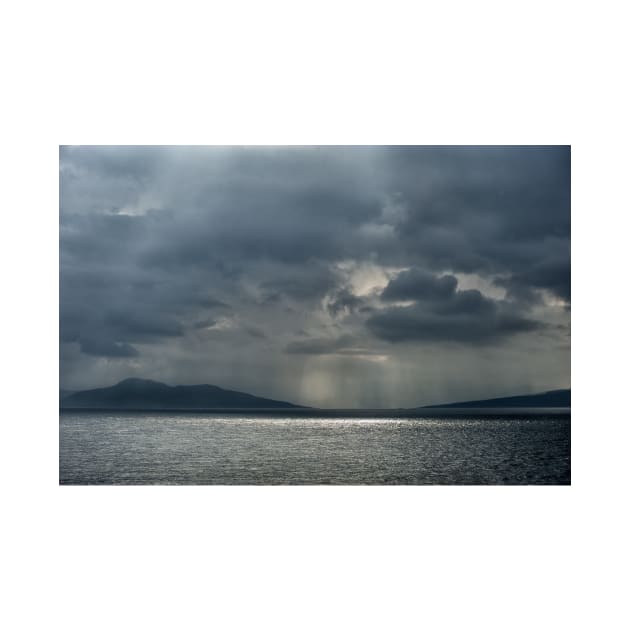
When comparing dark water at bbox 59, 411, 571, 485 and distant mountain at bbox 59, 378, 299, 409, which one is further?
distant mountain at bbox 59, 378, 299, 409

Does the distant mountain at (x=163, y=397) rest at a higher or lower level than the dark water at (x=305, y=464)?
higher

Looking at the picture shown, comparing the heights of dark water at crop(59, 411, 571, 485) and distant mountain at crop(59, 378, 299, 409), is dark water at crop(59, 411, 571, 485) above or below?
below

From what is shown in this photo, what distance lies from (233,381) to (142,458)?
3.91m

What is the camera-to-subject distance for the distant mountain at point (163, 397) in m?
16.8

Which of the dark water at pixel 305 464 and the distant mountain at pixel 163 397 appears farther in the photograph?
the distant mountain at pixel 163 397

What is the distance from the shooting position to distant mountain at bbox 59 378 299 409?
16.8m

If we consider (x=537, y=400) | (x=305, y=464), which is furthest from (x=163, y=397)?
(x=537, y=400)

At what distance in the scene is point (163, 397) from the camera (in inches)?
749

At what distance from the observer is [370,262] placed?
1504cm
